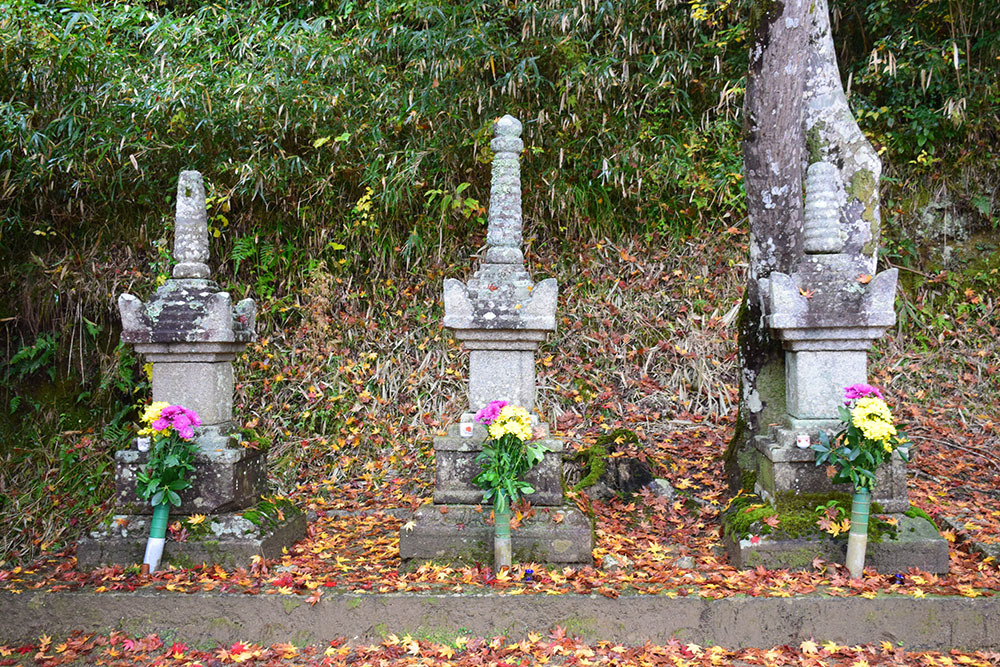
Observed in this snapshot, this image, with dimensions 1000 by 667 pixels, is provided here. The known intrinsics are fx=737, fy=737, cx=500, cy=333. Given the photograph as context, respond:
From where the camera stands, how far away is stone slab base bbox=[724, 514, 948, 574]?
4152 millimetres

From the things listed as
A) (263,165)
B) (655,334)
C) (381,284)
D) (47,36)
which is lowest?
(655,334)

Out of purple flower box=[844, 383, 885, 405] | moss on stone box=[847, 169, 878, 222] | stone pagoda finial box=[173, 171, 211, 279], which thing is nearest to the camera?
purple flower box=[844, 383, 885, 405]

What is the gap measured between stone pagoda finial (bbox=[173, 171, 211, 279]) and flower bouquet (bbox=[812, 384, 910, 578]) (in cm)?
399

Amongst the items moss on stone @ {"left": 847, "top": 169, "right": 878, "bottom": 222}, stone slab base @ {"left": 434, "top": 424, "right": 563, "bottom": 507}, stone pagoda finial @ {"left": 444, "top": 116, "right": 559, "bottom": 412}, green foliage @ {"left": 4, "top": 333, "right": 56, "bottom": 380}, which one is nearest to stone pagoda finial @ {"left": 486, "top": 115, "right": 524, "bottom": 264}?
stone pagoda finial @ {"left": 444, "top": 116, "right": 559, "bottom": 412}

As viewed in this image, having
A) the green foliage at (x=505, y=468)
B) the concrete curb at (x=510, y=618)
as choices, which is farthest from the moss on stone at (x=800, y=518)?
the green foliage at (x=505, y=468)

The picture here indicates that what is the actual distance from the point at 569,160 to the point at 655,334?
2.05 metres

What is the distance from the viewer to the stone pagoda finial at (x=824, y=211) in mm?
4363

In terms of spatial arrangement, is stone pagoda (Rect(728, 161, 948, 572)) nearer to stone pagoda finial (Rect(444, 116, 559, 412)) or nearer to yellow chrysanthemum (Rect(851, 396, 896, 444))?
yellow chrysanthemum (Rect(851, 396, 896, 444))

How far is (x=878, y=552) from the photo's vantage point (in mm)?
4188

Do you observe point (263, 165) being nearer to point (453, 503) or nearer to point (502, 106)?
point (502, 106)

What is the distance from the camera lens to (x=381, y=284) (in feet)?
25.4

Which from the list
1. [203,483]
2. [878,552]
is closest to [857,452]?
[878,552]

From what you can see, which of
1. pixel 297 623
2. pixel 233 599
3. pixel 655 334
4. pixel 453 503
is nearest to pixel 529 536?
pixel 453 503

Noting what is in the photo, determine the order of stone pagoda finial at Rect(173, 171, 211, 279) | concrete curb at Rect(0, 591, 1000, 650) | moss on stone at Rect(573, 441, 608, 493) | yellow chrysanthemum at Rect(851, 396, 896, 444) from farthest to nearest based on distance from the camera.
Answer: moss on stone at Rect(573, 441, 608, 493)
stone pagoda finial at Rect(173, 171, 211, 279)
yellow chrysanthemum at Rect(851, 396, 896, 444)
concrete curb at Rect(0, 591, 1000, 650)
